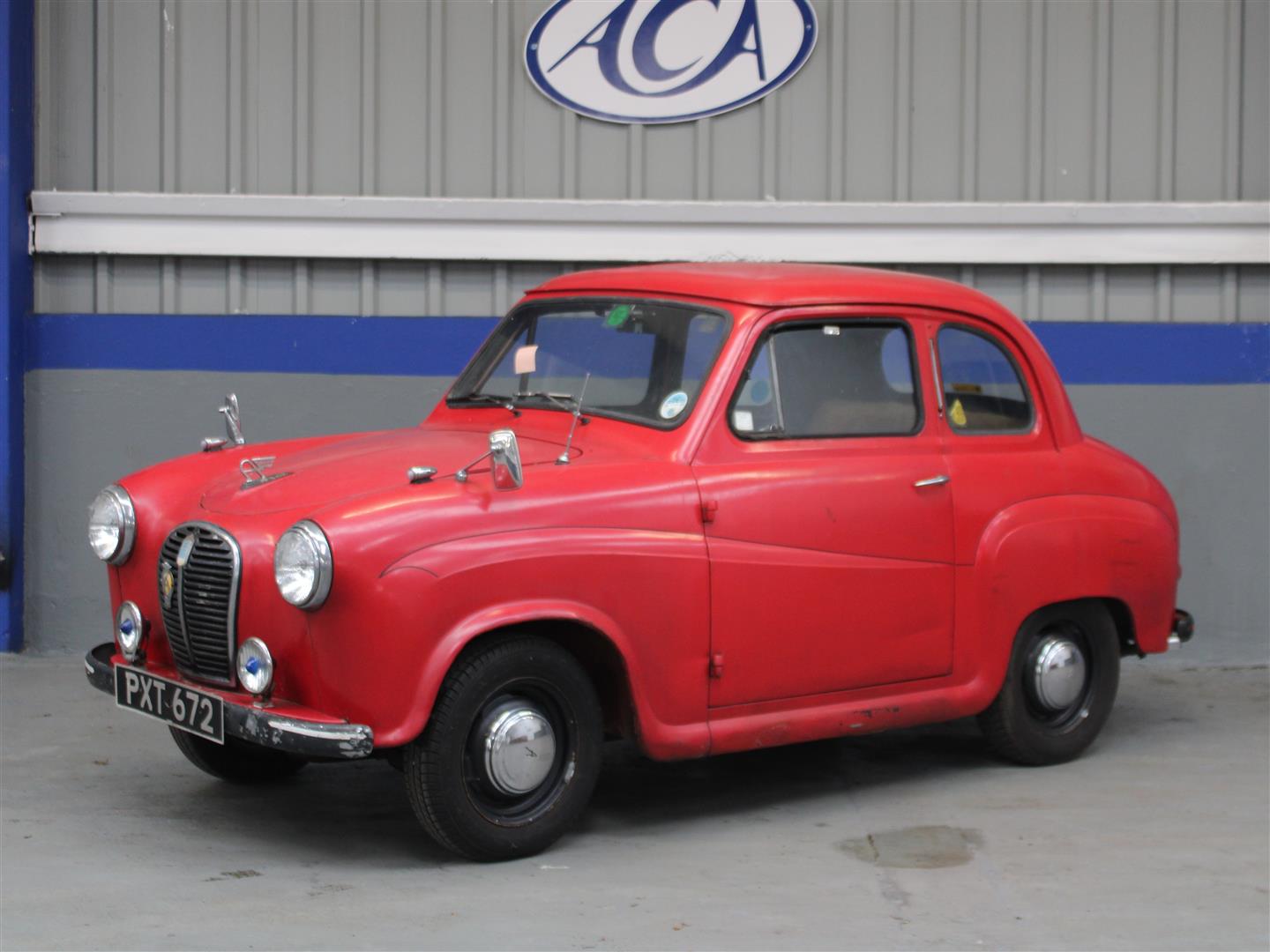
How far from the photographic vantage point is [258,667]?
4828 mm

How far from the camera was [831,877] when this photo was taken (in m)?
4.98

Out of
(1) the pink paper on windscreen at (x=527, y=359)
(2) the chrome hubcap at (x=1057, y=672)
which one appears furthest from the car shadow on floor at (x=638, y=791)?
(1) the pink paper on windscreen at (x=527, y=359)

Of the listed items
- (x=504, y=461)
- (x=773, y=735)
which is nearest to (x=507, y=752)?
(x=504, y=461)

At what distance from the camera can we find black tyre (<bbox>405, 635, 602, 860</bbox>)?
4.83 m

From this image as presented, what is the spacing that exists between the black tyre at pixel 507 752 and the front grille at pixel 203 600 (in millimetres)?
657

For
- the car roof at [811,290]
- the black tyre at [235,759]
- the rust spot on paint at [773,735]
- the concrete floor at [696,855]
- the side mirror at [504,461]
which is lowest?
the concrete floor at [696,855]

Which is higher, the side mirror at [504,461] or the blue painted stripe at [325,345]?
the blue painted stripe at [325,345]

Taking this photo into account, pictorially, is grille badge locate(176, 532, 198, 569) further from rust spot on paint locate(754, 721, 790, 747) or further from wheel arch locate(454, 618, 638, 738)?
rust spot on paint locate(754, 721, 790, 747)

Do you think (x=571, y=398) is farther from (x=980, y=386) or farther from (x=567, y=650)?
(x=980, y=386)

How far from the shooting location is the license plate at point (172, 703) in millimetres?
4832

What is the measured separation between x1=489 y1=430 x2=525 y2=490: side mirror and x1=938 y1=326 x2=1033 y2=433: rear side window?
6.05ft

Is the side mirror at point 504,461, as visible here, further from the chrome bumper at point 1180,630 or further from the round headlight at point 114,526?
the chrome bumper at point 1180,630

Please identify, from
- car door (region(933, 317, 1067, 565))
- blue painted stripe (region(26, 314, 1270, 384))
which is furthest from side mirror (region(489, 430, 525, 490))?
blue painted stripe (region(26, 314, 1270, 384))

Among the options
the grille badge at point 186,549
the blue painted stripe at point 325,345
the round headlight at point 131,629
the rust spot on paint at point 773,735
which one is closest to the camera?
the grille badge at point 186,549
